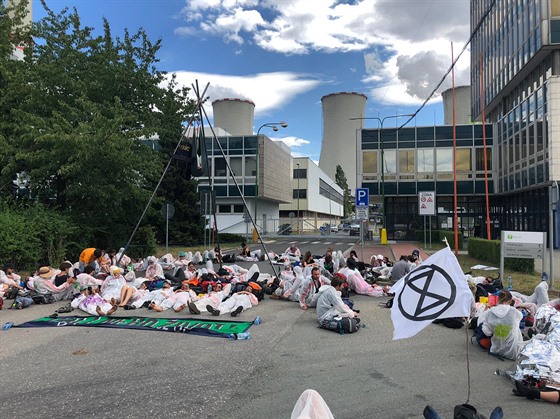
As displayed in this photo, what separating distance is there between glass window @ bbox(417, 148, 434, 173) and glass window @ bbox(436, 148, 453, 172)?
0.46 meters

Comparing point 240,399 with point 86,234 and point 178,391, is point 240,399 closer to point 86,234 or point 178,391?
point 178,391

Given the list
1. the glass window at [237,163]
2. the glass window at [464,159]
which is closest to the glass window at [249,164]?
the glass window at [237,163]

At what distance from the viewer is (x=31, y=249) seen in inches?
588

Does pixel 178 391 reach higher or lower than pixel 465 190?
lower

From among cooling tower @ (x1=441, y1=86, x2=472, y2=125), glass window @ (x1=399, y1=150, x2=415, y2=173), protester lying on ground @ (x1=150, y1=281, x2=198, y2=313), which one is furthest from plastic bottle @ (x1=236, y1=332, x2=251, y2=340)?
cooling tower @ (x1=441, y1=86, x2=472, y2=125)

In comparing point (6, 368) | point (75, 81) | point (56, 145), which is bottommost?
point (6, 368)

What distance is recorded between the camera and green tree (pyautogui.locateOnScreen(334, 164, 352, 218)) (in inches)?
3764

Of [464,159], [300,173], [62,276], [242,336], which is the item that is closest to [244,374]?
[242,336]

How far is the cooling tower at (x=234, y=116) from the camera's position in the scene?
5569cm

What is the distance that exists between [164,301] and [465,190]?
1178 inches

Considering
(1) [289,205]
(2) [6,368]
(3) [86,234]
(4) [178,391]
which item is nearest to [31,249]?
(3) [86,234]

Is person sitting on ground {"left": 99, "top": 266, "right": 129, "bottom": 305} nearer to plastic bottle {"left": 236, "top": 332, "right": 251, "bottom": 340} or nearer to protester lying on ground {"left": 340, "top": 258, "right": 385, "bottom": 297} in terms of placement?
plastic bottle {"left": 236, "top": 332, "right": 251, "bottom": 340}

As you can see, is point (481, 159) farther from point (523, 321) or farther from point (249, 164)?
point (523, 321)

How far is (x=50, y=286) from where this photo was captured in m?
10.8
